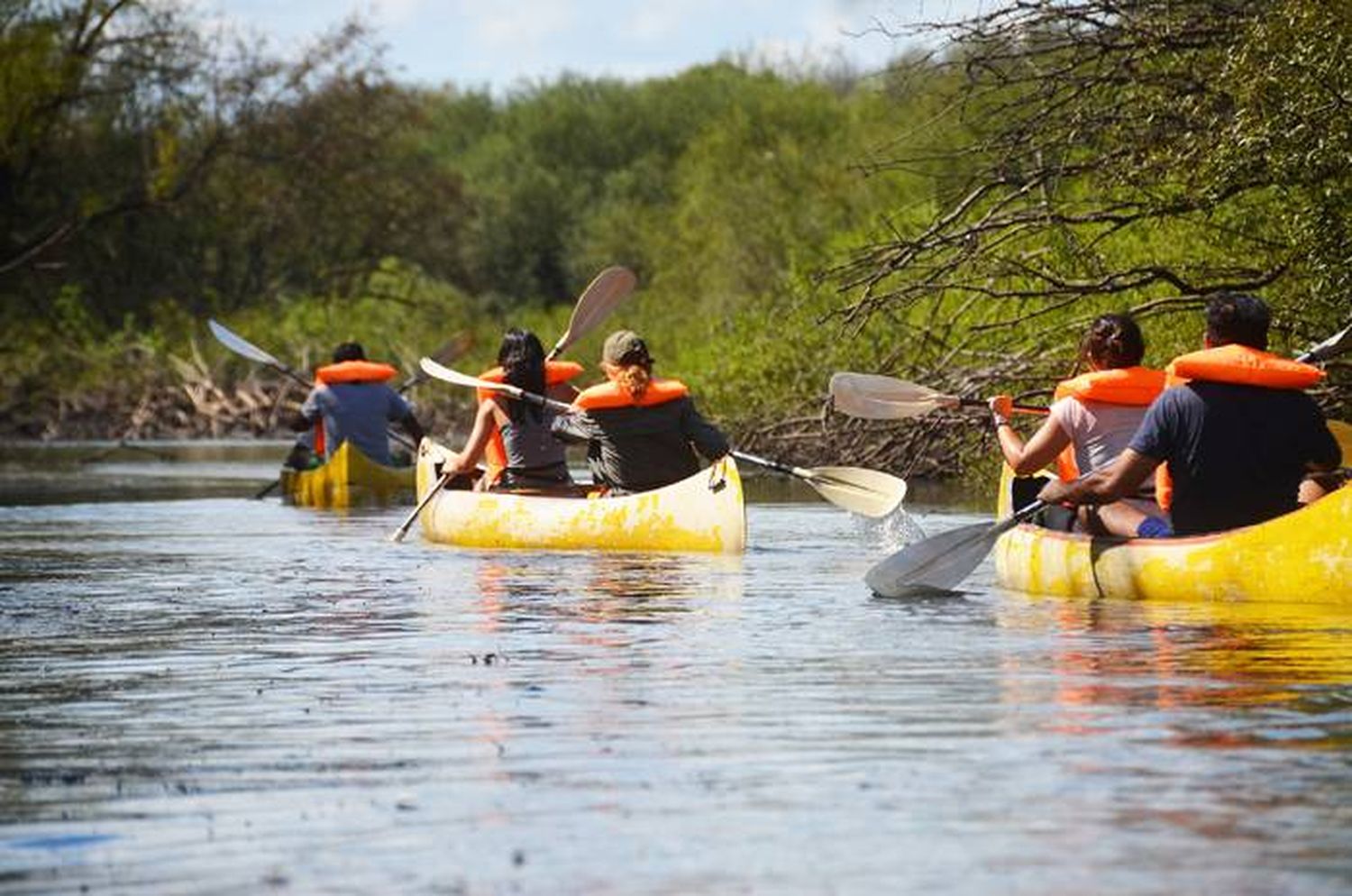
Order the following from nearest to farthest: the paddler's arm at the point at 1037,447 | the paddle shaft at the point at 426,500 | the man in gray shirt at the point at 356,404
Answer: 1. the paddler's arm at the point at 1037,447
2. the paddle shaft at the point at 426,500
3. the man in gray shirt at the point at 356,404

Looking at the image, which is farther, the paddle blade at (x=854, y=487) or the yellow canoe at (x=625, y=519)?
the paddle blade at (x=854, y=487)

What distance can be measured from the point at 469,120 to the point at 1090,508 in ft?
206

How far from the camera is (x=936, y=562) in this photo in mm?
12883

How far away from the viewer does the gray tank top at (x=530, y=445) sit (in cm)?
1717

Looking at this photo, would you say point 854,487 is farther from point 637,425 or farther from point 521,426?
point 521,426

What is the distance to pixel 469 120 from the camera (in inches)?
2950

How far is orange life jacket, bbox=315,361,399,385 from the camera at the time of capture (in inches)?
890

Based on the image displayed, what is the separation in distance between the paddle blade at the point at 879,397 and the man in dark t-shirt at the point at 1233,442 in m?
3.12

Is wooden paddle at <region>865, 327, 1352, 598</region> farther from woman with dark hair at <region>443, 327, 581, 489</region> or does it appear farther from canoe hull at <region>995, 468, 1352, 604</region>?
woman with dark hair at <region>443, 327, 581, 489</region>

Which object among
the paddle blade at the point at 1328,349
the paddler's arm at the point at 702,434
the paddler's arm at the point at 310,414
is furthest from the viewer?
the paddler's arm at the point at 310,414

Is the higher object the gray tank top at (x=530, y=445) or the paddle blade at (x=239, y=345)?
the paddle blade at (x=239, y=345)

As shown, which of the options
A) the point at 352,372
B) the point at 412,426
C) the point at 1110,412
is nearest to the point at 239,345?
the point at 352,372

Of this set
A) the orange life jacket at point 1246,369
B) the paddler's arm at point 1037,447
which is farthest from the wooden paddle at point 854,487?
the orange life jacket at point 1246,369

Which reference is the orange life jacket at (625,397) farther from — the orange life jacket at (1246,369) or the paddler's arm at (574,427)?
the orange life jacket at (1246,369)
